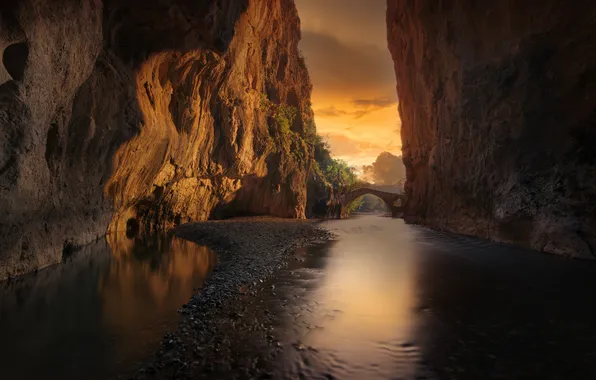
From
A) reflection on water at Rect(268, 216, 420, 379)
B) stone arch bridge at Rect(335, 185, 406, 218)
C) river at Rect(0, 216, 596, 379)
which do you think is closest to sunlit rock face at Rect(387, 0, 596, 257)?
river at Rect(0, 216, 596, 379)

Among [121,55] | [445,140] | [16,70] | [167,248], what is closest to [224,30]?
[121,55]

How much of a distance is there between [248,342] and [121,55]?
1387cm

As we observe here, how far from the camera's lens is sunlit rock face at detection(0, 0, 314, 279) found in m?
8.20

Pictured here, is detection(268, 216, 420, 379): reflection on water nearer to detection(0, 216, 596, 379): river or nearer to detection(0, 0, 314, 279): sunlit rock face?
detection(0, 216, 596, 379): river

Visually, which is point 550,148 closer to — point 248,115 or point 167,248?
point 167,248

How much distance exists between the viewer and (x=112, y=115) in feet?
46.1

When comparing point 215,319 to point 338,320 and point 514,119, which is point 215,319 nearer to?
point 338,320

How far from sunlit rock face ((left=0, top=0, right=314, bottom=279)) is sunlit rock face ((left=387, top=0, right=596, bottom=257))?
1368 centimetres

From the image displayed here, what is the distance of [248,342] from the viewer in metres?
5.69

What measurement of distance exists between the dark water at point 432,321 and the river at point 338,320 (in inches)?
1.2

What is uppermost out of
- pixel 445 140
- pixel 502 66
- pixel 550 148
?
pixel 502 66

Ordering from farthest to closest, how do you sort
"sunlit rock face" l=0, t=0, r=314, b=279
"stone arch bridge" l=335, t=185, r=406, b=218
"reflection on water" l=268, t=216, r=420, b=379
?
"stone arch bridge" l=335, t=185, r=406, b=218, "sunlit rock face" l=0, t=0, r=314, b=279, "reflection on water" l=268, t=216, r=420, b=379

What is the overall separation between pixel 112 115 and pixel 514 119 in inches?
735

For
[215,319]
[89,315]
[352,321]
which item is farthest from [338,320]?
[89,315]
